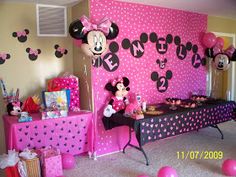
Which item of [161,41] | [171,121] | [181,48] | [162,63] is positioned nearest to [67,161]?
[171,121]

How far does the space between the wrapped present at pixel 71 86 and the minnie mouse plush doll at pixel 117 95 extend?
0.41m

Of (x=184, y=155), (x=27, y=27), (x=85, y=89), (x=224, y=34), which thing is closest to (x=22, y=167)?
(x=85, y=89)

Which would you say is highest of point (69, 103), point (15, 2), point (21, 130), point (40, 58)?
point (15, 2)

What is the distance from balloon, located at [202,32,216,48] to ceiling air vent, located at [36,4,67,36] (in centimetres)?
245

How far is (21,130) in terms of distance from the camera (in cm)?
271

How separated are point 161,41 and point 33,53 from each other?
6.36 ft

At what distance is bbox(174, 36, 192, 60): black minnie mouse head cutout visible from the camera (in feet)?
13.3

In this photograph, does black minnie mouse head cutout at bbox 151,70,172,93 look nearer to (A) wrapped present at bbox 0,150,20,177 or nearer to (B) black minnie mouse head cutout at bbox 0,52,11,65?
(B) black minnie mouse head cutout at bbox 0,52,11,65

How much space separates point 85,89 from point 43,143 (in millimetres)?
918

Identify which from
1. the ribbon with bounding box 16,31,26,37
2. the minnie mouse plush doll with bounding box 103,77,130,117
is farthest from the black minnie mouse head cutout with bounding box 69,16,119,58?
the ribbon with bounding box 16,31,26,37

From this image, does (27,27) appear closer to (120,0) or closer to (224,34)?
(120,0)

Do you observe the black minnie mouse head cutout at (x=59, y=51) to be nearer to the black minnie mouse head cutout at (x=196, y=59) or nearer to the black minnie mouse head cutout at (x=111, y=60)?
the black minnie mouse head cutout at (x=111, y=60)

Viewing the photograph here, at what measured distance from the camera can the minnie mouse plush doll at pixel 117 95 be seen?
3.23 meters

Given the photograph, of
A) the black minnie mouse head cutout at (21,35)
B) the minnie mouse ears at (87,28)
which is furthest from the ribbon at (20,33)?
the minnie mouse ears at (87,28)
